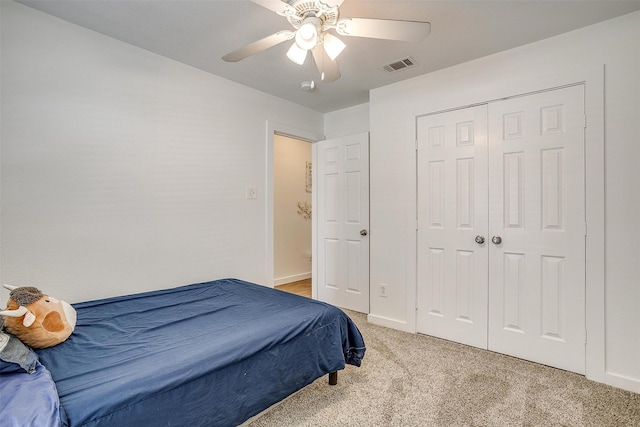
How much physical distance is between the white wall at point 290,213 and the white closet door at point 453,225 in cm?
245

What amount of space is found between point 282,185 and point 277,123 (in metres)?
1.62

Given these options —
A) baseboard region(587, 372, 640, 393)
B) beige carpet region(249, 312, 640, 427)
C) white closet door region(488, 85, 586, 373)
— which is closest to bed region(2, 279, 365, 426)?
beige carpet region(249, 312, 640, 427)

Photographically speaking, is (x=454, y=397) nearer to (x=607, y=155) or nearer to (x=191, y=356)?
(x=191, y=356)

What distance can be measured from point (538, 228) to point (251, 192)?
7.89 feet

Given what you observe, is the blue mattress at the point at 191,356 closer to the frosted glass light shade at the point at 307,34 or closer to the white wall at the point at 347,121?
the frosted glass light shade at the point at 307,34

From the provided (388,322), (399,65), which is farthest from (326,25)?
(388,322)

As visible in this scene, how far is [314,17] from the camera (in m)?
1.48

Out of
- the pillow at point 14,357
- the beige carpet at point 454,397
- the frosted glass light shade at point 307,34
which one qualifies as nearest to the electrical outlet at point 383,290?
the beige carpet at point 454,397

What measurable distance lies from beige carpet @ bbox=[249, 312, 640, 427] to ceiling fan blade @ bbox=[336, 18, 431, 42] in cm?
193

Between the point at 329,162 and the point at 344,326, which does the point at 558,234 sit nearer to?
the point at 344,326

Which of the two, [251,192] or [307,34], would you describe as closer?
[307,34]

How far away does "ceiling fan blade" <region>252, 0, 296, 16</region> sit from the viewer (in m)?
1.38

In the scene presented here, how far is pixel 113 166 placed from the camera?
7.28 feet

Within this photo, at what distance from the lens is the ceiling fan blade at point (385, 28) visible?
143 cm
